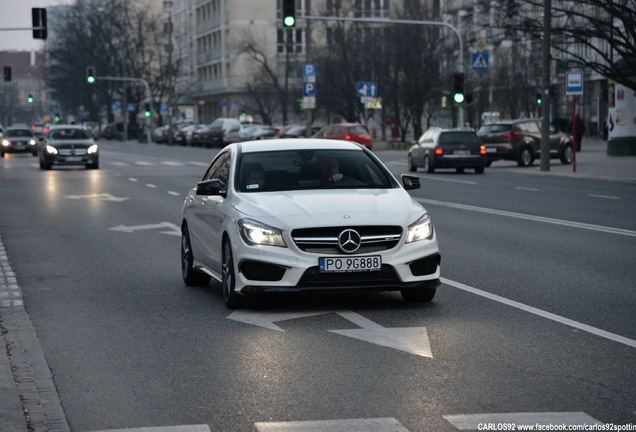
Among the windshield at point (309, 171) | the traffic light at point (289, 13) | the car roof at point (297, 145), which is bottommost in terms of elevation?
the windshield at point (309, 171)

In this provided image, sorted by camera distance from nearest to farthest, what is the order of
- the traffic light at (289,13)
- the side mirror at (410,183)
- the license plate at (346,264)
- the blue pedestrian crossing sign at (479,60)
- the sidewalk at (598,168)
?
1. the license plate at (346,264)
2. the side mirror at (410,183)
3. the traffic light at (289,13)
4. the sidewalk at (598,168)
5. the blue pedestrian crossing sign at (479,60)

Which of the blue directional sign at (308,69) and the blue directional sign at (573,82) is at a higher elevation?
the blue directional sign at (308,69)

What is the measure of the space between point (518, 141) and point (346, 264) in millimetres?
35669

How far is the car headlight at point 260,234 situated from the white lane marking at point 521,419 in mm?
3827

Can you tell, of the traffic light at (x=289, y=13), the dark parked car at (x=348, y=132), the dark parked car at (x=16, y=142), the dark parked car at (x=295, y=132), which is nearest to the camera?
the traffic light at (x=289, y=13)

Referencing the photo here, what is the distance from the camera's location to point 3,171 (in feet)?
143

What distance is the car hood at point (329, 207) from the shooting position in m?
9.98

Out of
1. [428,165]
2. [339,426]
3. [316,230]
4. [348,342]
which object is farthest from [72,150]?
[339,426]

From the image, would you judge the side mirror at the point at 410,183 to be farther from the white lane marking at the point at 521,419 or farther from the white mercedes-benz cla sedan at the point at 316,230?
the white lane marking at the point at 521,419

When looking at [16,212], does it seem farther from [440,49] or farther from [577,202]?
[440,49]

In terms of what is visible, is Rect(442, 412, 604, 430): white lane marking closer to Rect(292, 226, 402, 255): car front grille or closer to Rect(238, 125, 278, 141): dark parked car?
Rect(292, 226, 402, 255): car front grille

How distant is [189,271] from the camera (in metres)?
12.2

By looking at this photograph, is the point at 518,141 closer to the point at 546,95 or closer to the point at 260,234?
the point at 546,95

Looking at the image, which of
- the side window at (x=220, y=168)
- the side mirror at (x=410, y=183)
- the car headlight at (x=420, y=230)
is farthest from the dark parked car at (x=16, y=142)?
the car headlight at (x=420, y=230)
